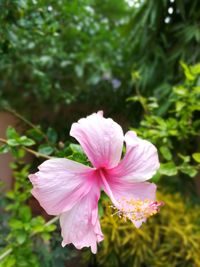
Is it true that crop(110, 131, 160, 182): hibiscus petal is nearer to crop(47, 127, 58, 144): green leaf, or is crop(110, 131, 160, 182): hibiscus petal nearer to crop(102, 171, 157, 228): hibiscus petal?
crop(102, 171, 157, 228): hibiscus petal

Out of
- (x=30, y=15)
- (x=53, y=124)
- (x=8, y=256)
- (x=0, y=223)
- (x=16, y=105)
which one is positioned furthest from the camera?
(x=16, y=105)

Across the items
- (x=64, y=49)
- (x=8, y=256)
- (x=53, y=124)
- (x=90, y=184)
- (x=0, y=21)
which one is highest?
(x=64, y=49)

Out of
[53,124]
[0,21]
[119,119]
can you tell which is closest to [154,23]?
[119,119]

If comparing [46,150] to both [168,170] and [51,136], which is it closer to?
[51,136]

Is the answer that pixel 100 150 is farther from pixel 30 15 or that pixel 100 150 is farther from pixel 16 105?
pixel 16 105

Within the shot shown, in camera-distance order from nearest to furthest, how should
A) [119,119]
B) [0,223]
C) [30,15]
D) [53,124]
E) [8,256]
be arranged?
[8,256] < [30,15] < [0,223] < [119,119] < [53,124]

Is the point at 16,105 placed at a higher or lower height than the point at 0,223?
higher

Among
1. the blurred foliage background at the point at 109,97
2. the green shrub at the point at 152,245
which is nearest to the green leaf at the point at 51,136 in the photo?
the blurred foliage background at the point at 109,97

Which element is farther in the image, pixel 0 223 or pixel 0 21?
pixel 0 223
